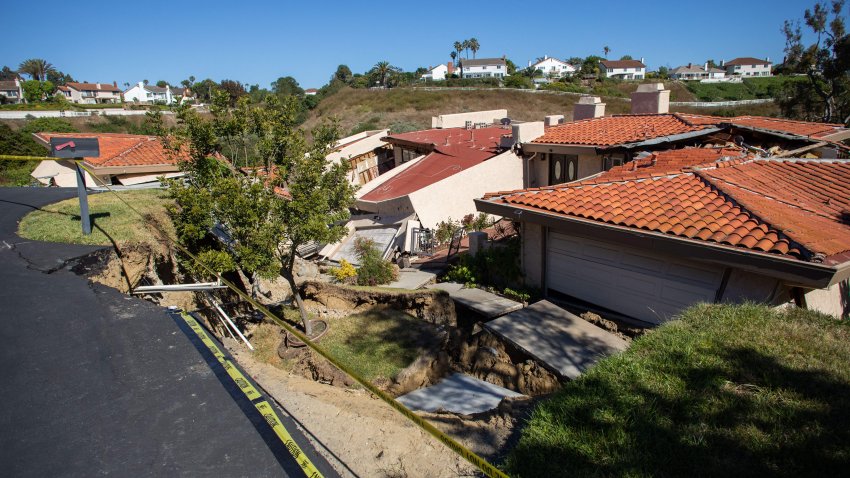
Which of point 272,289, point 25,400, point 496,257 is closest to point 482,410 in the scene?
point 25,400

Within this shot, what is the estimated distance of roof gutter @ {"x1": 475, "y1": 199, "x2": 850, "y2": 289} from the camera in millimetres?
6105

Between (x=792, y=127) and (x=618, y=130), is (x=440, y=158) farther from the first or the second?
(x=792, y=127)

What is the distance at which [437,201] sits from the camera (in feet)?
60.1

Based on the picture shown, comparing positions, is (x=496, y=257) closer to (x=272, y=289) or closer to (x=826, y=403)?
(x=272, y=289)

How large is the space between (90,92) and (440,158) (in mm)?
107347

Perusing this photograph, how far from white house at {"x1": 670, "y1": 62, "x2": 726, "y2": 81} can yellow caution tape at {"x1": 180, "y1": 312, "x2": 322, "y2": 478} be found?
111326 millimetres

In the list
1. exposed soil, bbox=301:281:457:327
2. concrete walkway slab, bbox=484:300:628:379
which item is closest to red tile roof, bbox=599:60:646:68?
exposed soil, bbox=301:281:457:327

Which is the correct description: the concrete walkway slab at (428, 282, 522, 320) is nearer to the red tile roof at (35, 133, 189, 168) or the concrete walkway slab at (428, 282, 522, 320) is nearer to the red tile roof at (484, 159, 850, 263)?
the red tile roof at (484, 159, 850, 263)

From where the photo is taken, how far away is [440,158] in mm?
22094

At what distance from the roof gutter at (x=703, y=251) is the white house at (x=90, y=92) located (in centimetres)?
11023

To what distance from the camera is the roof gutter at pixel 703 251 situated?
611 centimetres

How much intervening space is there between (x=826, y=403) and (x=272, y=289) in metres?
12.9

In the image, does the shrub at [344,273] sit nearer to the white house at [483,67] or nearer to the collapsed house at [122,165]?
the collapsed house at [122,165]

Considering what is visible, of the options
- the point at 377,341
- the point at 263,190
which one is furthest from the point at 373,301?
the point at 263,190
